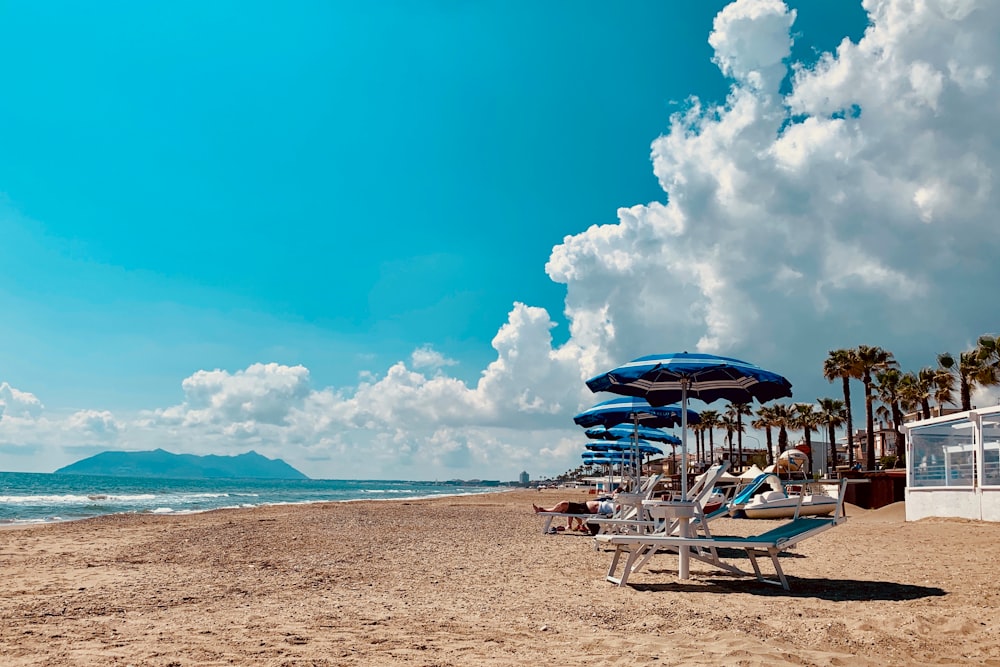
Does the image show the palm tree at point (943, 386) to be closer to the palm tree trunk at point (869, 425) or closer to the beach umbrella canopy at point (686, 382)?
the palm tree trunk at point (869, 425)

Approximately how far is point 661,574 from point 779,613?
233cm

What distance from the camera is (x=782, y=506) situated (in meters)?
19.6

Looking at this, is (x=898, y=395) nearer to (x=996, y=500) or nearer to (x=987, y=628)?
(x=996, y=500)

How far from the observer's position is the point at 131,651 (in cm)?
447

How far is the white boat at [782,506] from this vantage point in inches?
763

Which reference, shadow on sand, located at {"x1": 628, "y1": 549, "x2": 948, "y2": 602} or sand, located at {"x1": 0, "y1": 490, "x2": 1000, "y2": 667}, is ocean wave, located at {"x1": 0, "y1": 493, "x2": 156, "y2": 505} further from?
shadow on sand, located at {"x1": 628, "y1": 549, "x2": 948, "y2": 602}

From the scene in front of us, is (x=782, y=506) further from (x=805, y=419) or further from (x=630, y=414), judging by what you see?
(x=805, y=419)

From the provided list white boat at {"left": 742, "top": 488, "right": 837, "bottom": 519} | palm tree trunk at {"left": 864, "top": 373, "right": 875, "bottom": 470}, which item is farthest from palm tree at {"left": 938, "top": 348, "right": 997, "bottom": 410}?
white boat at {"left": 742, "top": 488, "right": 837, "bottom": 519}

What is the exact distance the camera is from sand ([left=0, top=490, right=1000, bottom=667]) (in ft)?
14.5

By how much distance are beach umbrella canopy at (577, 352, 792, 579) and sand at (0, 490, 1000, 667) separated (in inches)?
61.4

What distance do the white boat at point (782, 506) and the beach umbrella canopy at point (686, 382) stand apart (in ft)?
36.7

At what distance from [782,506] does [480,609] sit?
51.7 feet

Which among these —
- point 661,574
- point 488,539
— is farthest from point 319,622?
point 488,539

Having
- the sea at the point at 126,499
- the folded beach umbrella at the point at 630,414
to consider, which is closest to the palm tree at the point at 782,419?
the sea at the point at 126,499
